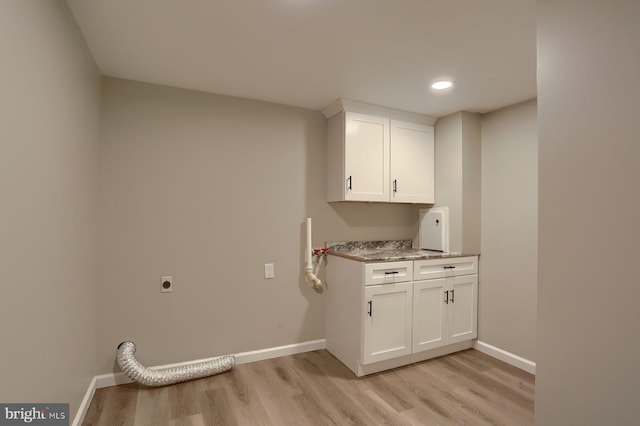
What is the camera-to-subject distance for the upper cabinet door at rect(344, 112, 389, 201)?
2.75m

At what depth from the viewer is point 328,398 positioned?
2.12 m

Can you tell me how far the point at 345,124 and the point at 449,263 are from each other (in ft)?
5.17

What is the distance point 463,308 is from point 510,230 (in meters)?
0.83

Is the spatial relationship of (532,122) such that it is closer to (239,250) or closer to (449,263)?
(449,263)

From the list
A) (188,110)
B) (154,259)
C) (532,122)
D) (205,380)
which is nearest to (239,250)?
(154,259)

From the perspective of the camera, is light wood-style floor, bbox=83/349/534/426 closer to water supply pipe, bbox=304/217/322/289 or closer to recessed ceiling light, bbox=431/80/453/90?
water supply pipe, bbox=304/217/322/289

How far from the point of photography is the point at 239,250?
2.64 meters

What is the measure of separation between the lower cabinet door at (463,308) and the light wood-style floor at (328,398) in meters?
0.30

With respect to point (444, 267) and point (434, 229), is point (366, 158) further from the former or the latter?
point (444, 267)

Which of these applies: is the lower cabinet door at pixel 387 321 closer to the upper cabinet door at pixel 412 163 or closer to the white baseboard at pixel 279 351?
the white baseboard at pixel 279 351

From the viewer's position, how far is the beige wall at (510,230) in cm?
258

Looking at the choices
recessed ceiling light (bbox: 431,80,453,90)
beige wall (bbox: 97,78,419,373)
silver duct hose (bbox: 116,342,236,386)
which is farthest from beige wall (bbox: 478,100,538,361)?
silver duct hose (bbox: 116,342,236,386)

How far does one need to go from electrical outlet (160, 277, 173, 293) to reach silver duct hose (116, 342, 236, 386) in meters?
0.42

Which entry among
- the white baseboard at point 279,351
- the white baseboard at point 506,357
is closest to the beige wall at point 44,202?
the white baseboard at point 279,351
